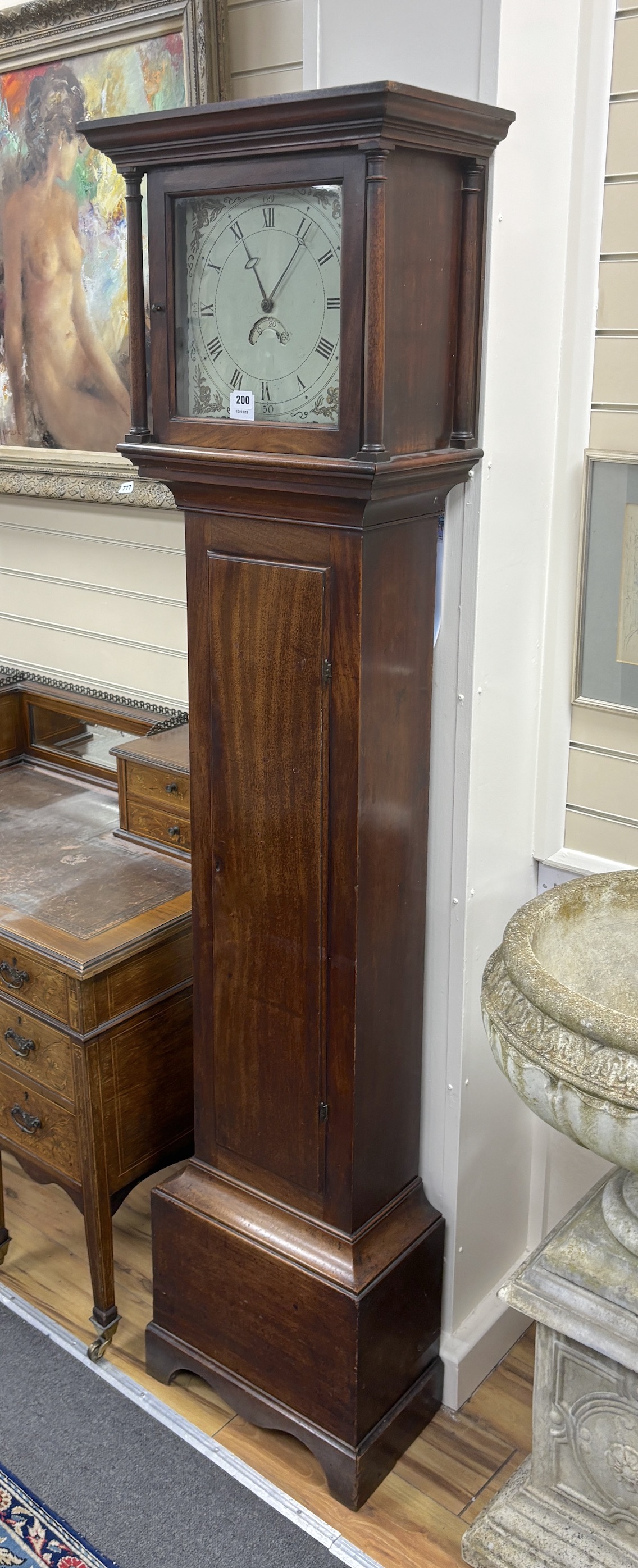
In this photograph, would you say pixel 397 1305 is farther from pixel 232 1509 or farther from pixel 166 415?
pixel 166 415

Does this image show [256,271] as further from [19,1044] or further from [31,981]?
[19,1044]

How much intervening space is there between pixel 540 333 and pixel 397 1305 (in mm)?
1702

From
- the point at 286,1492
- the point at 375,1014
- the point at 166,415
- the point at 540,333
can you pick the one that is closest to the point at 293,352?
the point at 166,415

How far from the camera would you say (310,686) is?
2.00 metres

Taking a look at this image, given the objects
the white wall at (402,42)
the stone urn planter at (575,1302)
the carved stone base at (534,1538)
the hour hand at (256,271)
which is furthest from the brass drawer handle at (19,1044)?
the white wall at (402,42)

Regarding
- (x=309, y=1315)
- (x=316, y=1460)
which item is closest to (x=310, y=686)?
(x=309, y=1315)

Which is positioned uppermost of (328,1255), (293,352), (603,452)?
(293,352)

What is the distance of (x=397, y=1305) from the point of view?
7.55 feet

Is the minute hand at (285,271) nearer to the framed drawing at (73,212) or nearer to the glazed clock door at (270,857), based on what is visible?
the glazed clock door at (270,857)

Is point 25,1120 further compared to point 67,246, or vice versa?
point 67,246

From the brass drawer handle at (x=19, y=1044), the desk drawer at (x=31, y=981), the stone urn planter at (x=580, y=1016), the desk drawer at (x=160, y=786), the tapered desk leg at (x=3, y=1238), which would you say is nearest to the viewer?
the stone urn planter at (x=580, y=1016)

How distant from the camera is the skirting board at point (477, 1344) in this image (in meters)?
2.50

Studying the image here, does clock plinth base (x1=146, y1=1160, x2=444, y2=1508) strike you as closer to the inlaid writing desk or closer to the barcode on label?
the inlaid writing desk

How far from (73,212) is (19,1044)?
1851mm
